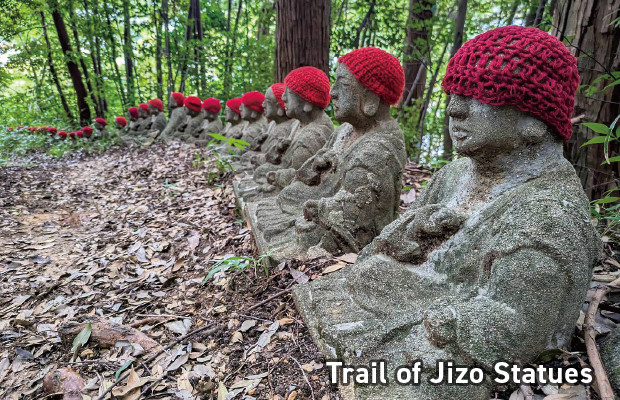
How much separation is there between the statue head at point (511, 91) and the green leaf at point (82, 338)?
2677 mm

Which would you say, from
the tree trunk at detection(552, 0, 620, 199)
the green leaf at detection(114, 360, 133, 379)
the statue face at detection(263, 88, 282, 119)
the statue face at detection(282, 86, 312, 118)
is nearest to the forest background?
the tree trunk at detection(552, 0, 620, 199)

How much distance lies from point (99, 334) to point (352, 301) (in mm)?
1859

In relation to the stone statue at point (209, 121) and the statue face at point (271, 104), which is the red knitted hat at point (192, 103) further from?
the statue face at point (271, 104)

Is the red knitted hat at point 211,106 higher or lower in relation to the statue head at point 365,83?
lower

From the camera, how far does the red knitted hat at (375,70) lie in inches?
113

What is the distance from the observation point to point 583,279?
154 centimetres

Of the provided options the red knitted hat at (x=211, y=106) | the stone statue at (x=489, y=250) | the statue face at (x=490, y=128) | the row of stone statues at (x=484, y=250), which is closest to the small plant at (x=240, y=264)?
the row of stone statues at (x=484, y=250)

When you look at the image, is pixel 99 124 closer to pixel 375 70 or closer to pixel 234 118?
pixel 234 118

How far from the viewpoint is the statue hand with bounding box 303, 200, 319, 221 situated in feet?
9.72

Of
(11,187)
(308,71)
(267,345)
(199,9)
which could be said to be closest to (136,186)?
(11,187)

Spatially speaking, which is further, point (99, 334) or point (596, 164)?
point (596, 164)

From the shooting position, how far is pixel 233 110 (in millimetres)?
7652

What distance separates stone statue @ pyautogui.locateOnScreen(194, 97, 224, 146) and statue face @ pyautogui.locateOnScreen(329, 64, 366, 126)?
20.5ft

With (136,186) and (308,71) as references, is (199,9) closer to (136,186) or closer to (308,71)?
(136,186)
